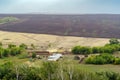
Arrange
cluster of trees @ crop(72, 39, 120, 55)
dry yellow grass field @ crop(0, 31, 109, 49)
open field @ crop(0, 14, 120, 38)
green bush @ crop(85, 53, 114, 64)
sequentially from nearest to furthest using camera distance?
green bush @ crop(85, 53, 114, 64)
cluster of trees @ crop(72, 39, 120, 55)
dry yellow grass field @ crop(0, 31, 109, 49)
open field @ crop(0, 14, 120, 38)

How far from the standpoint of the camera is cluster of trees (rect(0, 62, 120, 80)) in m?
22.1

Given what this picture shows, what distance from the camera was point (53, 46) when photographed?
5338cm

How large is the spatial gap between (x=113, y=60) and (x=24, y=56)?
43.6 ft

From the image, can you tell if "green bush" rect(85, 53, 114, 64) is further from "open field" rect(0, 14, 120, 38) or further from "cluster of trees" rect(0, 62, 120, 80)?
"open field" rect(0, 14, 120, 38)

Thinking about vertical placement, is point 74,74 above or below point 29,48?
above

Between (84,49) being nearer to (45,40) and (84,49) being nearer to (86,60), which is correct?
(86,60)

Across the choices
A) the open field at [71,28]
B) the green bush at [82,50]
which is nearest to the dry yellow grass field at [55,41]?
the green bush at [82,50]

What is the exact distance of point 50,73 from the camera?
77.0 ft

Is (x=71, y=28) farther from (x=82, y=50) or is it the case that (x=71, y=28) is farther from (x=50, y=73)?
(x=50, y=73)

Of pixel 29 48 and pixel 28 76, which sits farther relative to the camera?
pixel 29 48

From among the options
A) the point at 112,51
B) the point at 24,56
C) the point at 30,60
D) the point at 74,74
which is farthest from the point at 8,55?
the point at 74,74

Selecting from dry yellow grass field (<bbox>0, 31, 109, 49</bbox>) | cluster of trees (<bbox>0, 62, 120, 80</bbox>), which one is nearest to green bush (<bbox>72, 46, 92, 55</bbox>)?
dry yellow grass field (<bbox>0, 31, 109, 49</bbox>)

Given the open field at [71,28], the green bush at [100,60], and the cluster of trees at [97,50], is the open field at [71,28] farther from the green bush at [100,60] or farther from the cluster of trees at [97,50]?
the green bush at [100,60]

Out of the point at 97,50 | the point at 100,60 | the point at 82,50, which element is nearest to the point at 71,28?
the point at 82,50
